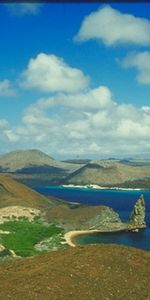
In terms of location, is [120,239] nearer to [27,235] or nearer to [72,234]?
[72,234]

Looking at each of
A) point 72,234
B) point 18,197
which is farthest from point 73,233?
point 18,197

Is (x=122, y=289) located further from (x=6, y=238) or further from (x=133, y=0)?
(x=6, y=238)

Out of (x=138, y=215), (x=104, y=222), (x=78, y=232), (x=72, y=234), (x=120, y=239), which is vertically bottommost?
(x=120, y=239)

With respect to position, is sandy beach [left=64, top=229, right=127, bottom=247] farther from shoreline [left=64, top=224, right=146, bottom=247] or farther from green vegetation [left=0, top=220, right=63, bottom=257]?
green vegetation [left=0, top=220, right=63, bottom=257]

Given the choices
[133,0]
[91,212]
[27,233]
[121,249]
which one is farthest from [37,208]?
[133,0]

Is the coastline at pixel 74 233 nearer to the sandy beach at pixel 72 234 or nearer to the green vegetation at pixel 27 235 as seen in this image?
the sandy beach at pixel 72 234

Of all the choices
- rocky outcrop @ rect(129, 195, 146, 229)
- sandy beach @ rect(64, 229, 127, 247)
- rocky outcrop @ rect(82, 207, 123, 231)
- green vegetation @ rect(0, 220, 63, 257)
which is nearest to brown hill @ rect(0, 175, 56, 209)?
green vegetation @ rect(0, 220, 63, 257)

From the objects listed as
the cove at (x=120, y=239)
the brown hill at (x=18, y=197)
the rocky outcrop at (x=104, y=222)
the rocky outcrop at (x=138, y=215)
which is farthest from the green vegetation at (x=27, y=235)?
the rocky outcrop at (x=138, y=215)
